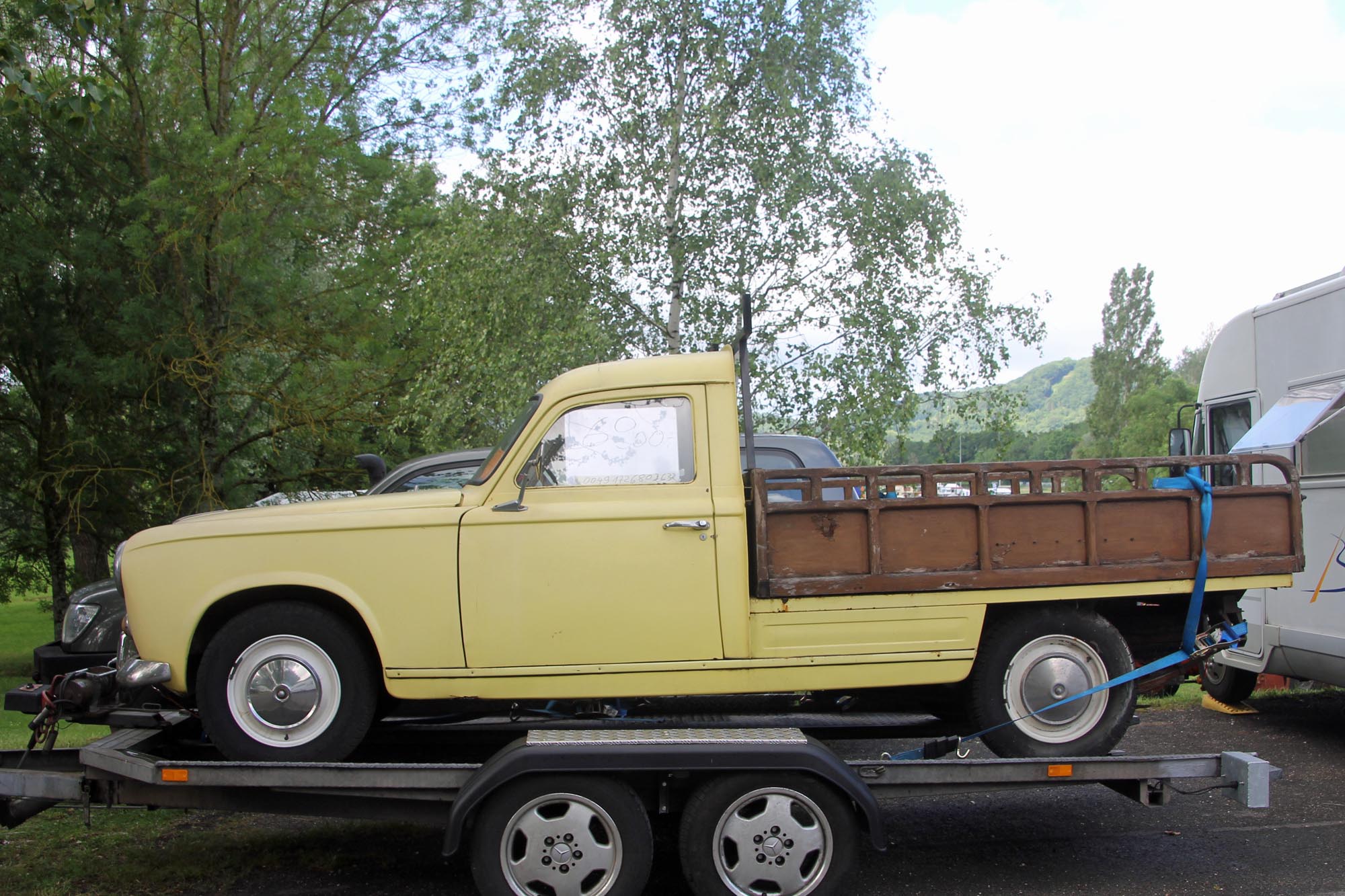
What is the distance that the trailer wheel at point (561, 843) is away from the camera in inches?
166

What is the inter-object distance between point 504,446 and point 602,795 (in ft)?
5.20

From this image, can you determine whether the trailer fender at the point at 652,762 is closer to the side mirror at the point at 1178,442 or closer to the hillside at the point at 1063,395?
the side mirror at the point at 1178,442

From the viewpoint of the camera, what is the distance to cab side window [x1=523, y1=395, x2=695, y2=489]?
4.72m

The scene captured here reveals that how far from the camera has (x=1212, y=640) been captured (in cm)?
509

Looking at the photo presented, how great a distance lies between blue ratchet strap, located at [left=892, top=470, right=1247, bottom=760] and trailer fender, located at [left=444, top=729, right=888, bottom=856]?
723 millimetres

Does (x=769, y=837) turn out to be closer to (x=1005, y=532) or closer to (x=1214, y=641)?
(x=1005, y=532)

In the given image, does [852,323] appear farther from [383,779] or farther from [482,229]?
[383,779]

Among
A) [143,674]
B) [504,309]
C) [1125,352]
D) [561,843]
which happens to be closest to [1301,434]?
[561,843]

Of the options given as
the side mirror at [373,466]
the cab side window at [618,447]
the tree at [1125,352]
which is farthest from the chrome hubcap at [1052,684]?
the tree at [1125,352]

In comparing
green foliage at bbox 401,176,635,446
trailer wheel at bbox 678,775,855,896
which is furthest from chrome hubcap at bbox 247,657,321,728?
green foliage at bbox 401,176,635,446

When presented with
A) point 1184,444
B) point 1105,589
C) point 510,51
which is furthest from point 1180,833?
point 510,51

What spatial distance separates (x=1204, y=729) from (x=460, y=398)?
9.65 metres

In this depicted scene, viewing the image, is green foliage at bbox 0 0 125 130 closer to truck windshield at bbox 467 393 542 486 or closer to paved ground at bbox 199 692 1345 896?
truck windshield at bbox 467 393 542 486

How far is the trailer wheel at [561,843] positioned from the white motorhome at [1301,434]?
13.6 ft
